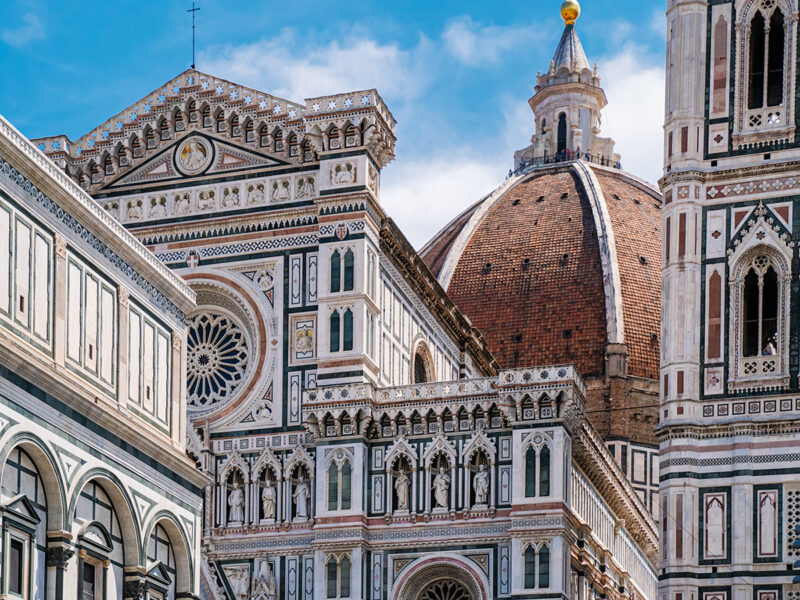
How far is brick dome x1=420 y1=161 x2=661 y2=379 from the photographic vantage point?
70.9 meters

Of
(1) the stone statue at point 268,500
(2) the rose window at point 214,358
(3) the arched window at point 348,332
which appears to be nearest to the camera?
(1) the stone statue at point 268,500

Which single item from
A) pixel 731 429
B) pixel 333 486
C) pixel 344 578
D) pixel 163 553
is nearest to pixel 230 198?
pixel 333 486

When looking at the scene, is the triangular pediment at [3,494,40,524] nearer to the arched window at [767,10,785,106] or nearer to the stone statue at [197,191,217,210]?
the stone statue at [197,191,217,210]

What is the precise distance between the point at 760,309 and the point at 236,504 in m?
11.7

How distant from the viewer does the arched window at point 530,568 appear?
38219mm

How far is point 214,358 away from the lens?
141ft

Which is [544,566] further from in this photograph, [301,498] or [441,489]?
[301,498]

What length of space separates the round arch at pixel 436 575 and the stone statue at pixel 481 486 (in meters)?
1.24

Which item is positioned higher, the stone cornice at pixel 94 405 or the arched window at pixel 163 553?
the stone cornice at pixel 94 405

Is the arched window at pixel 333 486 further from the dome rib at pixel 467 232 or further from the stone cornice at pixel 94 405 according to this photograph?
the dome rib at pixel 467 232

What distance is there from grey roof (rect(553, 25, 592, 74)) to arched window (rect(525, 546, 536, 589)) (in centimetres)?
4667

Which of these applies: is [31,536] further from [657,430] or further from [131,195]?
[131,195]

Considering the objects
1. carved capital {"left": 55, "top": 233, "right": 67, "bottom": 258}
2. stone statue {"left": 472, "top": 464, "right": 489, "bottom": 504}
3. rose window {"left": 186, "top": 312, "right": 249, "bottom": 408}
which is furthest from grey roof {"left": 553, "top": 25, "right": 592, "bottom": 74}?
carved capital {"left": 55, "top": 233, "right": 67, "bottom": 258}

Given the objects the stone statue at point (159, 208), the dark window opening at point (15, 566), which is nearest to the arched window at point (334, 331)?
the stone statue at point (159, 208)
